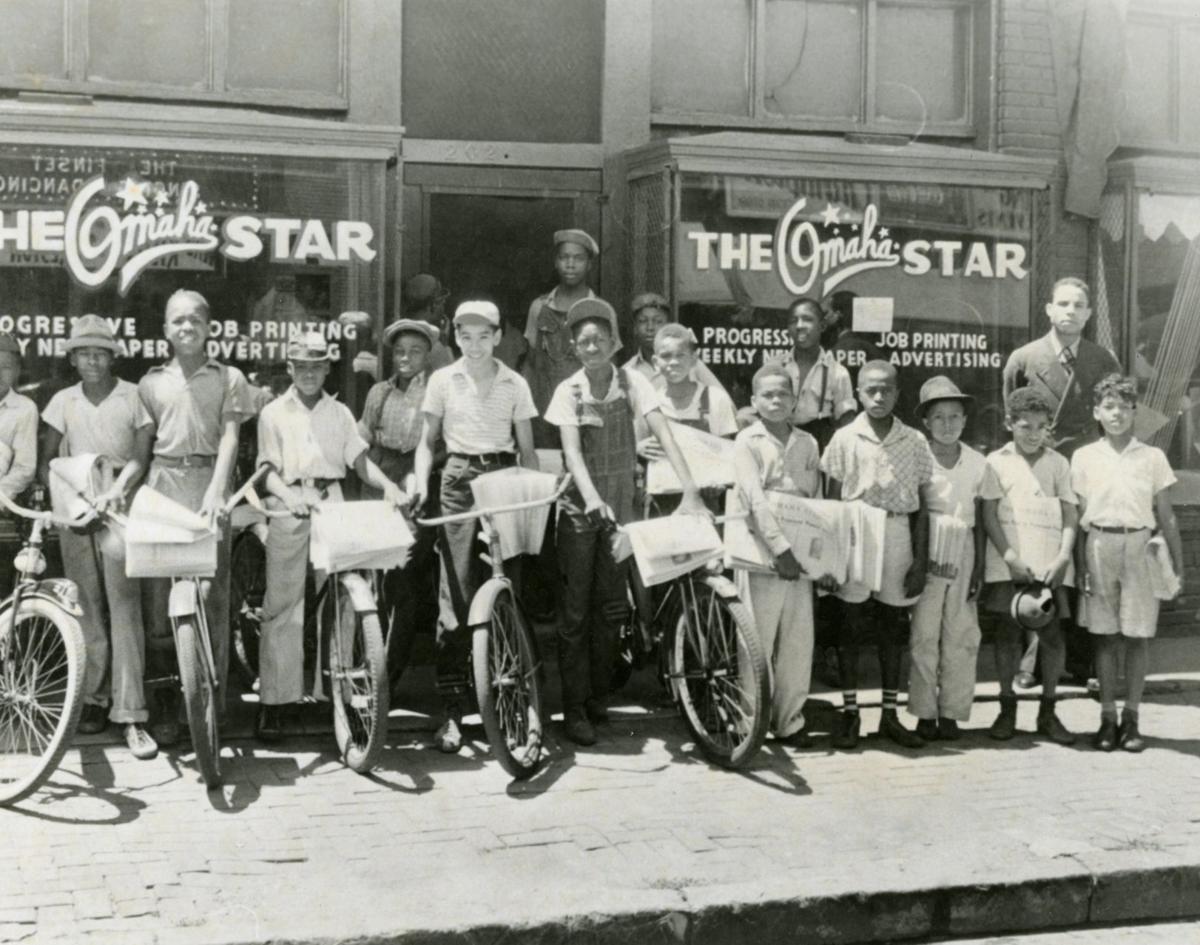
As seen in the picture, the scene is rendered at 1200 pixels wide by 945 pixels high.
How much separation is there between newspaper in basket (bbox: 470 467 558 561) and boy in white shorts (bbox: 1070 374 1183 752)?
264 cm

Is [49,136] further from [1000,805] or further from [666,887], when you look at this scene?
[1000,805]

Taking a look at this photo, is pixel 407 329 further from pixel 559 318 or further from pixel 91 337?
pixel 91 337

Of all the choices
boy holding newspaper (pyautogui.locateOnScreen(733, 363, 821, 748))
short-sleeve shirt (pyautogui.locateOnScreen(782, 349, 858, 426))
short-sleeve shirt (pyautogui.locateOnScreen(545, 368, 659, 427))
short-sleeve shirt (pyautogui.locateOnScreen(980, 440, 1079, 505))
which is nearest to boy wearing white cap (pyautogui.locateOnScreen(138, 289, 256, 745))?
short-sleeve shirt (pyautogui.locateOnScreen(545, 368, 659, 427))

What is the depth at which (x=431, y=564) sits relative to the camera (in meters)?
7.34

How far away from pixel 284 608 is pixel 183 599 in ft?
2.80

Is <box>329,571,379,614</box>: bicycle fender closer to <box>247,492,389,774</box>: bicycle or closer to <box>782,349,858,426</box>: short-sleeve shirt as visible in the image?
<box>247,492,389,774</box>: bicycle

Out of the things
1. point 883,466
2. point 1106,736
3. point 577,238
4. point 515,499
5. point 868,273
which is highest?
point 577,238

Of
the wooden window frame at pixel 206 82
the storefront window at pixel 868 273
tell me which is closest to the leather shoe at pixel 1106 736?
the storefront window at pixel 868 273

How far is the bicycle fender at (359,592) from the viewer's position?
6.52 meters

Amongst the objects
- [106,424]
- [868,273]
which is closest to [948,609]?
[868,273]

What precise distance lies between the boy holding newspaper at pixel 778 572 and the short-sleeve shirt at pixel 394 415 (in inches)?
62.9

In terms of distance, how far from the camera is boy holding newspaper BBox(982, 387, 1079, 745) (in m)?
7.41

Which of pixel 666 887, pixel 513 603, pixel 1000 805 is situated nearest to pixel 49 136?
pixel 513 603

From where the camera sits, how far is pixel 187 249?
806 cm
